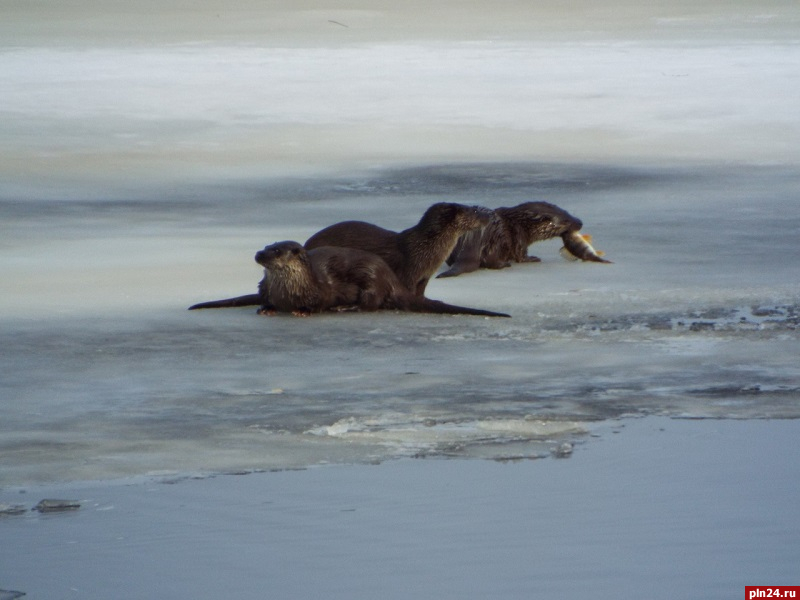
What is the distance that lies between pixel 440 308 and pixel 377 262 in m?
0.35

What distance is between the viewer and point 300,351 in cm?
657

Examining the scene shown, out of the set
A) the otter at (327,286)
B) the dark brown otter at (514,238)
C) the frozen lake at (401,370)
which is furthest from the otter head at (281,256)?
the dark brown otter at (514,238)

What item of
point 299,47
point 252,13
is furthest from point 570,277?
point 252,13

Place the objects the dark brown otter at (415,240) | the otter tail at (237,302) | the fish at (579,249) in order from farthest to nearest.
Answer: the fish at (579,249) < the dark brown otter at (415,240) < the otter tail at (237,302)

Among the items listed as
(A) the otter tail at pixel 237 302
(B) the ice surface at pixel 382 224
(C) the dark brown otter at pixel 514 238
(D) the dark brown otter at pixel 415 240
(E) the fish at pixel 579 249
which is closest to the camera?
(B) the ice surface at pixel 382 224

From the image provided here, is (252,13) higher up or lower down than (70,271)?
higher up

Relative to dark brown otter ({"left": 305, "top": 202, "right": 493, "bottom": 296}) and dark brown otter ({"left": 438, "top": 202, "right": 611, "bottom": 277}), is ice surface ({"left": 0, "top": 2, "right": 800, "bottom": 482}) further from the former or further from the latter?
dark brown otter ({"left": 305, "top": 202, "right": 493, "bottom": 296})

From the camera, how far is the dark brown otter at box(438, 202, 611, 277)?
8.99m

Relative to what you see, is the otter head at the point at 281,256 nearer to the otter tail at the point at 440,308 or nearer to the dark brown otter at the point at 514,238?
the otter tail at the point at 440,308

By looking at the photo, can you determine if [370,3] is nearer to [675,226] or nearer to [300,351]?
[675,226]

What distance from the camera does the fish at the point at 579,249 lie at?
913 centimetres

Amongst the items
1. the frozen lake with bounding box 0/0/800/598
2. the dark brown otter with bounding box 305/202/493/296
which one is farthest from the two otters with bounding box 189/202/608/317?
the frozen lake with bounding box 0/0/800/598

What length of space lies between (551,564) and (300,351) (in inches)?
111

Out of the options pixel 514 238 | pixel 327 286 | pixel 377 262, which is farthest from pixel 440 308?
pixel 514 238
